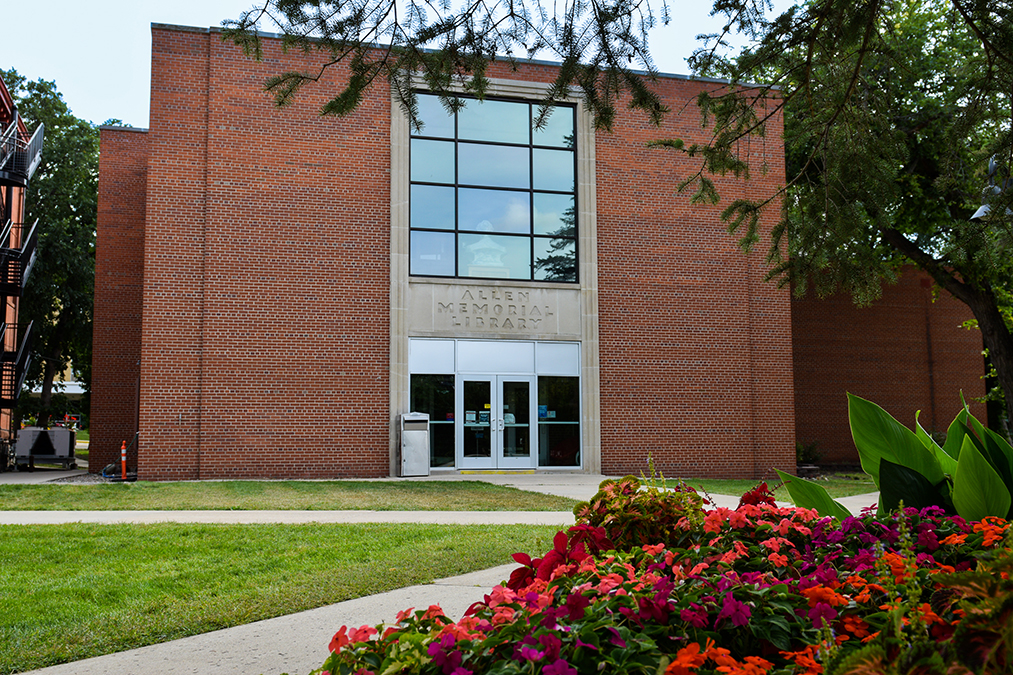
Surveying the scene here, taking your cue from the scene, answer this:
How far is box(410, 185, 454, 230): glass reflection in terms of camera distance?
1892cm

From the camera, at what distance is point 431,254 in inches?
746

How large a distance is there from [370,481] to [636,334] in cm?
734

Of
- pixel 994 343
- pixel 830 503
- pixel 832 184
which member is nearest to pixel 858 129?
pixel 832 184

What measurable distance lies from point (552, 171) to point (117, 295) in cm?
1191

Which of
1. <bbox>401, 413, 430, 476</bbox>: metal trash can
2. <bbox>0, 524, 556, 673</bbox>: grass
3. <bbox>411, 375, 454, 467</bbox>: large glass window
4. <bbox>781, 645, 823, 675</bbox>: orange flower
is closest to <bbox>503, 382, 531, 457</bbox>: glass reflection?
<bbox>411, 375, 454, 467</bbox>: large glass window

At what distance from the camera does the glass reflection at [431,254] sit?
1883cm

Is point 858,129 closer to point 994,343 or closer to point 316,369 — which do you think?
point 316,369

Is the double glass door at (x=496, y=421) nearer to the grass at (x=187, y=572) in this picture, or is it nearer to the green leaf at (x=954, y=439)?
the grass at (x=187, y=572)

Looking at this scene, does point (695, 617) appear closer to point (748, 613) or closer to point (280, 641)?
point (748, 613)

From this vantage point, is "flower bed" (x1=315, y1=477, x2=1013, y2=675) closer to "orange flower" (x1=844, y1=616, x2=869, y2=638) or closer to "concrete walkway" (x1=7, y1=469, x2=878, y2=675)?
"orange flower" (x1=844, y1=616, x2=869, y2=638)

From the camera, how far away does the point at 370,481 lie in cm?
1641

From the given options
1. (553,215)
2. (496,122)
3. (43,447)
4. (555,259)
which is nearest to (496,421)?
(555,259)

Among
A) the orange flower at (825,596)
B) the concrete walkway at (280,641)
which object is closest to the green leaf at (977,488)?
the orange flower at (825,596)

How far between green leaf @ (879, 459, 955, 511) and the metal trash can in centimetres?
1444
